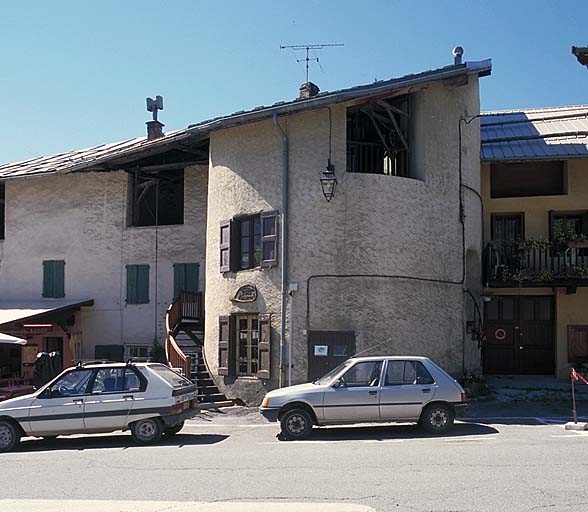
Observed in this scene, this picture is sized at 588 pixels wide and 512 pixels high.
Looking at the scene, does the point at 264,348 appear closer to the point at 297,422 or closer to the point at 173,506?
the point at 297,422

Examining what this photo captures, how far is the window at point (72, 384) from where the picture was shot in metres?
12.9

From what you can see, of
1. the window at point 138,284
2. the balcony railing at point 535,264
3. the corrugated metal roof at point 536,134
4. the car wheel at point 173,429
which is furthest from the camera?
the window at point 138,284

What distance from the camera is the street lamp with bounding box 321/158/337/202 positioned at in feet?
54.8

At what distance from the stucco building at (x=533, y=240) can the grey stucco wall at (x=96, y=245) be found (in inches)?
347

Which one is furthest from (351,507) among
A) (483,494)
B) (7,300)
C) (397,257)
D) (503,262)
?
(7,300)

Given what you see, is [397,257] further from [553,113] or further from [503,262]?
[553,113]

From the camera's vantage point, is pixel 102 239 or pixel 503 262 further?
pixel 102 239

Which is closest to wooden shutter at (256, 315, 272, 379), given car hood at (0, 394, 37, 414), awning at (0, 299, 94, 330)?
car hood at (0, 394, 37, 414)

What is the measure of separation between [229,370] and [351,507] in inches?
418

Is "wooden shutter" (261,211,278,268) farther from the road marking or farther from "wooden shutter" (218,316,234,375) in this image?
the road marking

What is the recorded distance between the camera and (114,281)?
924 inches

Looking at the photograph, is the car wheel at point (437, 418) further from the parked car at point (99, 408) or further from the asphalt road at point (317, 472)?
the parked car at point (99, 408)

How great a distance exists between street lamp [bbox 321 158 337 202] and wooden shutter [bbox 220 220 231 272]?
282 centimetres

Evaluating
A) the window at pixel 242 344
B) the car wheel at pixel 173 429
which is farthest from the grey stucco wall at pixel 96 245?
the car wheel at pixel 173 429
